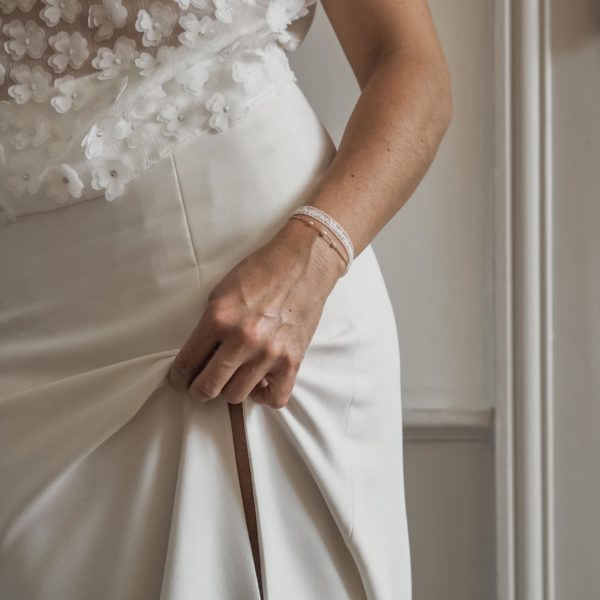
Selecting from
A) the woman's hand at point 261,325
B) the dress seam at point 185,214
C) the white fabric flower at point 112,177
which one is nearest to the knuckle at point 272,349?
the woman's hand at point 261,325

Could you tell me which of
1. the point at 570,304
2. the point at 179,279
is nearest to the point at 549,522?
the point at 570,304

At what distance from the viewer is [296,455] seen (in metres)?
0.80

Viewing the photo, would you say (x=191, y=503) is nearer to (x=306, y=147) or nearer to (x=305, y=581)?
(x=305, y=581)

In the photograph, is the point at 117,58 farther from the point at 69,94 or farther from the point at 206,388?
the point at 206,388

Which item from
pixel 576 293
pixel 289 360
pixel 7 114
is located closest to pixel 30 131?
pixel 7 114

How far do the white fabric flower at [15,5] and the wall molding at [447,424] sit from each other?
30.1 inches

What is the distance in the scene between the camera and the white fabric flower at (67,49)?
81 centimetres

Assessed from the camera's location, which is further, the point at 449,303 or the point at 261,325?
the point at 449,303

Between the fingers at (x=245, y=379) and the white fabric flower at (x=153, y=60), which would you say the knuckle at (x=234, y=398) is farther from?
the white fabric flower at (x=153, y=60)

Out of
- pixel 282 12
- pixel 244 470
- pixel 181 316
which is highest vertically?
pixel 282 12

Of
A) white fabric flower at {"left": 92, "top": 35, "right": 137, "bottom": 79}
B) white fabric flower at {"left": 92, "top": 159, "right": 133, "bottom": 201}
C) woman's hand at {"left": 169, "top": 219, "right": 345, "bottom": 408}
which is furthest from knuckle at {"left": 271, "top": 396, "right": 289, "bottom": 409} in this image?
white fabric flower at {"left": 92, "top": 35, "right": 137, "bottom": 79}

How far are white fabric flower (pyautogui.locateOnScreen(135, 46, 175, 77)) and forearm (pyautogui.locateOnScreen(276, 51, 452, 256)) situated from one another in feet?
0.63

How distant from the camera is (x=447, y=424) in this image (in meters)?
1.26

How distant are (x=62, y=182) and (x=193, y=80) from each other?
159 mm
